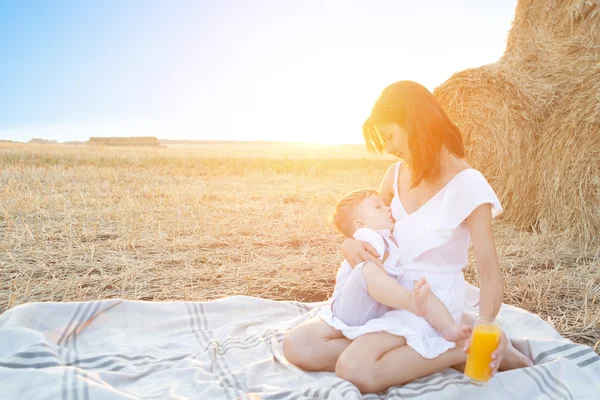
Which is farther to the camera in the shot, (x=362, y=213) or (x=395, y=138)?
(x=362, y=213)

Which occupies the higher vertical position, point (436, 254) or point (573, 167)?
point (573, 167)

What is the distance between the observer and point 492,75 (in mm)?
3926

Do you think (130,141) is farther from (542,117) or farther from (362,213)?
(362,213)

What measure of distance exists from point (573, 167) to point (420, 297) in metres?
2.66

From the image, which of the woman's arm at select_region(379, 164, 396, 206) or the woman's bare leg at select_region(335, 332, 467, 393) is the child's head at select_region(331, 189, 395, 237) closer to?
the woman's arm at select_region(379, 164, 396, 206)

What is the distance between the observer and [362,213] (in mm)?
1960

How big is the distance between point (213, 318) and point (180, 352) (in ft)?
1.03

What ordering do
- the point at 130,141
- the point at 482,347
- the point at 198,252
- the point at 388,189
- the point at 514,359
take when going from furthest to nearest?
1. the point at 130,141
2. the point at 198,252
3. the point at 388,189
4. the point at 514,359
5. the point at 482,347

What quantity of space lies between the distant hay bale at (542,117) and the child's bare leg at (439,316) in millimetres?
2460

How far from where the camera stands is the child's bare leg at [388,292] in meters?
1.54

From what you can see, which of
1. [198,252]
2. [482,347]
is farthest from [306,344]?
[198,252]

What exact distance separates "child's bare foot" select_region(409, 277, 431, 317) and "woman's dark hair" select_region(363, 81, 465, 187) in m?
0.41

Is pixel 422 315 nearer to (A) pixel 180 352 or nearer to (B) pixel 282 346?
(B) pixel 282 346

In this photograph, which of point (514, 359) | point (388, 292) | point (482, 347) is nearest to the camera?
point (482, 347)
